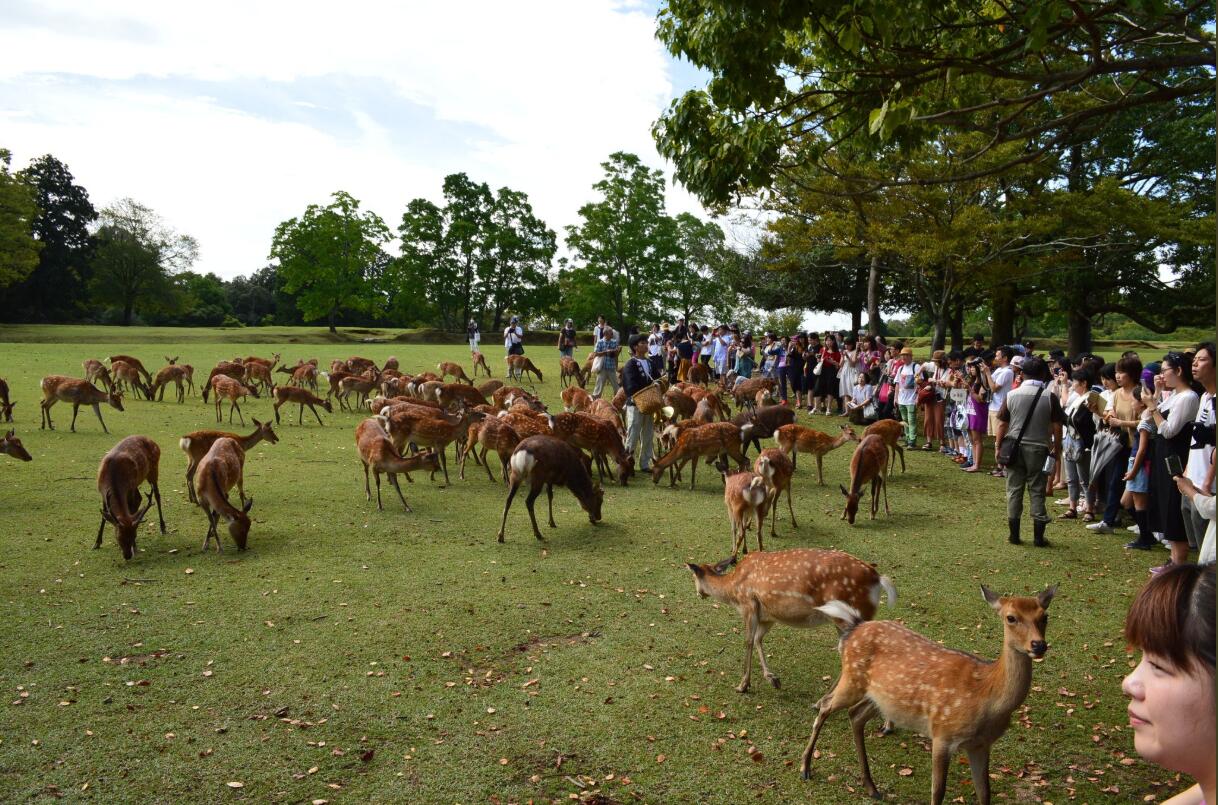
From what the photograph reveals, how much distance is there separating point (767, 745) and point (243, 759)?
287 cm

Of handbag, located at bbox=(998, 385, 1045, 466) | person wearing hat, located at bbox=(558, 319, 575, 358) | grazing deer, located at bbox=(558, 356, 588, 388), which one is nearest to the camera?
handbag, located at bbox=(998, 385, 1045, 466)

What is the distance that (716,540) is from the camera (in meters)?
8.52

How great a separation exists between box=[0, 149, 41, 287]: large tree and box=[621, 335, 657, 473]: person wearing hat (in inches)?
1791

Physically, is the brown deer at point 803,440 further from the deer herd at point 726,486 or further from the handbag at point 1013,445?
the handbag at point 1013,445

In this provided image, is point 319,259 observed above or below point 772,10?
above

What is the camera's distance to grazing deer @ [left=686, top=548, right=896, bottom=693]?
501 cm

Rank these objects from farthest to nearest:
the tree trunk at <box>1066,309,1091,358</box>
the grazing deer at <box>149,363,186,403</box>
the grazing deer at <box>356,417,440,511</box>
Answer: the tree trunk at <box>1066,309,1091,358</box>
the grazing deer at <box>149,363,186,403</box>
the grazing deer at <box>356,417,440,511</box>

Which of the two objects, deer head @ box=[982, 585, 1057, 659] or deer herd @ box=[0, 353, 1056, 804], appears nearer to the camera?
deer head @ box=[982, 585, 1057, 659]

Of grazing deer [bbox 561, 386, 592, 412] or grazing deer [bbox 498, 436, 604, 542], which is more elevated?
grazing deer [bbox 561, 386, 592, 412]

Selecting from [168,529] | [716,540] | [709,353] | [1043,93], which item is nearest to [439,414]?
[168,529]

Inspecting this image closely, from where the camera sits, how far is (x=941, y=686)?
3727 millimetres

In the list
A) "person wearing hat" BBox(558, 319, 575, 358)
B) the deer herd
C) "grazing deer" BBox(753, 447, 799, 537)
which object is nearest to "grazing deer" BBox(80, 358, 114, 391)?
the deer herd

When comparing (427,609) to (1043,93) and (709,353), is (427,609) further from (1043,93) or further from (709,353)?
(709,353)

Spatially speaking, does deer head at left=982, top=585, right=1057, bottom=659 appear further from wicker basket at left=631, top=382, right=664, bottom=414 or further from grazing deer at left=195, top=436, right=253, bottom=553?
wicker basket at left=631, top=382, right=664, bottom=414
